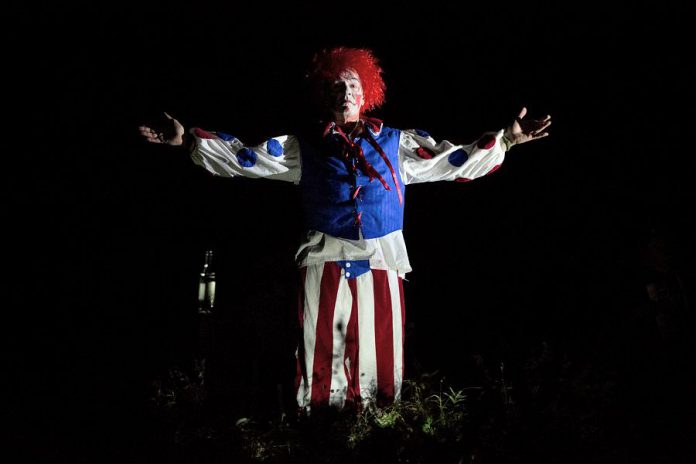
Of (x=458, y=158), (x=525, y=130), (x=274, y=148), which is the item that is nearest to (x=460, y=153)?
(x=458, y=158)

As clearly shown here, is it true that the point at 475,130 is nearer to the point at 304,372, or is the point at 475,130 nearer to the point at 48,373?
the point at 304,372

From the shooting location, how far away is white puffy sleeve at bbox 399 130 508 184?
6.97ft

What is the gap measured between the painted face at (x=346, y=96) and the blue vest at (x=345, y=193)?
0.15 metres

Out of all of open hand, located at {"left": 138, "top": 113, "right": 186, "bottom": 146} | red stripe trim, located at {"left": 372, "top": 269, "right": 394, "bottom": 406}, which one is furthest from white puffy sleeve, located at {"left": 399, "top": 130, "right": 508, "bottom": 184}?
open hand, located at {"left": 138, "top": 113, "right": 186, "bottom": 146}

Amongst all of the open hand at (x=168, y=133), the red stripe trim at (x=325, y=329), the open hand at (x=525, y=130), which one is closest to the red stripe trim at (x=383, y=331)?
the red stripe trim at (x=325, y=329)

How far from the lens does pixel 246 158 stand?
2059 millimetres

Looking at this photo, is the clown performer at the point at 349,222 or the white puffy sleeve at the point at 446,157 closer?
the clown performer at the point at 349,222

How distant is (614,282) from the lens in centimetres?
313

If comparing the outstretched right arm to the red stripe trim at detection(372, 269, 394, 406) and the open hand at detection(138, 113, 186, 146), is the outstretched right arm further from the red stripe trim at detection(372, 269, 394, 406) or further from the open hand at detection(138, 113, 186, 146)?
the red stripe trim at detection(372, 269, 394, 406)

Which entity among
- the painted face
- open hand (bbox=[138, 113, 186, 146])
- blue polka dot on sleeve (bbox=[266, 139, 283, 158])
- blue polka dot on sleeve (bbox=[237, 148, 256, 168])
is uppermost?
the painted face

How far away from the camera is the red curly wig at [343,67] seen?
2.22m

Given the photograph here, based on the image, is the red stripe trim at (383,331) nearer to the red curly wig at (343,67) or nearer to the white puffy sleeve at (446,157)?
the white puffy sleeve at (446,157)

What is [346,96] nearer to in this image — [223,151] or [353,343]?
[223,151]

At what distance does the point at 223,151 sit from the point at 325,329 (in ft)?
2.67
